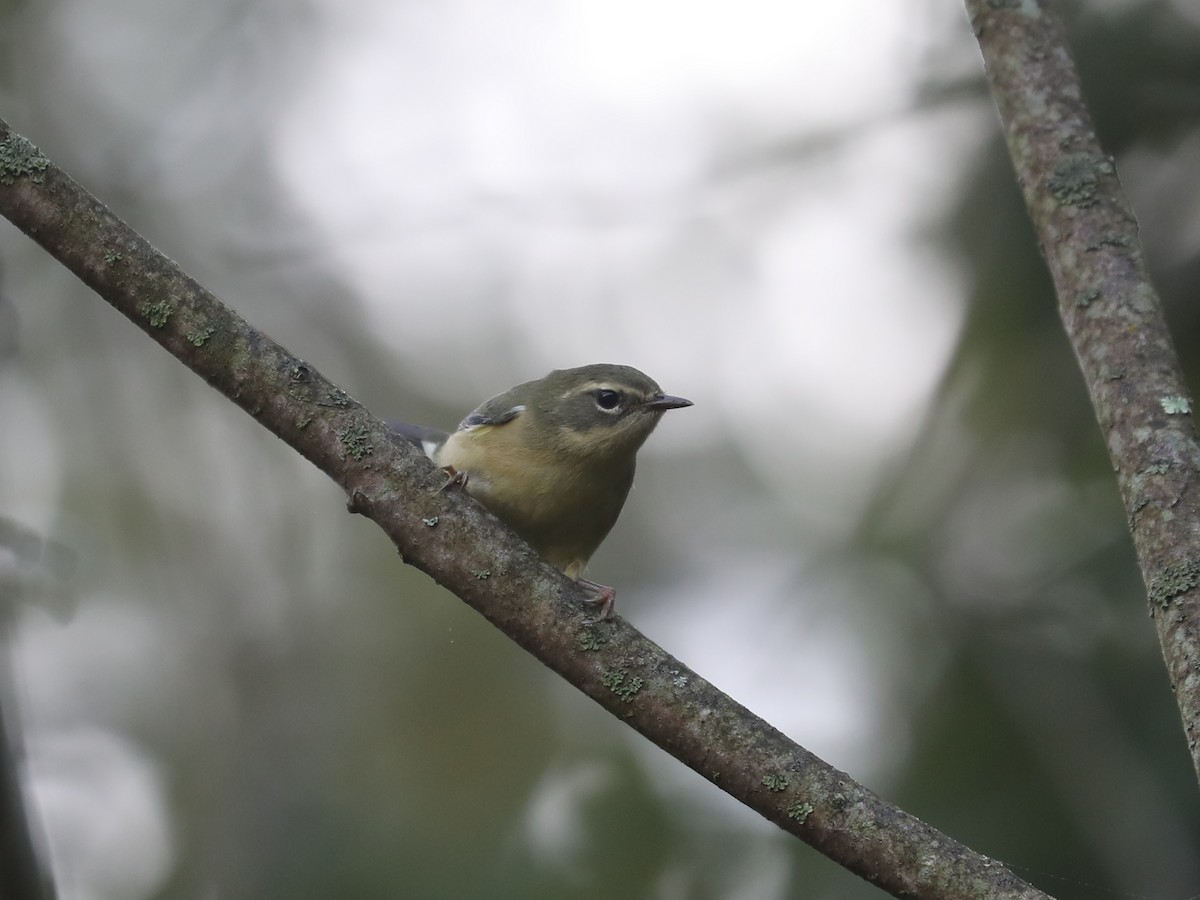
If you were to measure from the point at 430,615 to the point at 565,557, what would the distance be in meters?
3.64

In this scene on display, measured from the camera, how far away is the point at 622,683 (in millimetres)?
3000

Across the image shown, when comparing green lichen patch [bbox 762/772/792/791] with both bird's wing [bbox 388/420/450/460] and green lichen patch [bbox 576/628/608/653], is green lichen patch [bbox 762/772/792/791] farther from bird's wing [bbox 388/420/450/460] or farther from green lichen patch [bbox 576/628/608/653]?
bird's wing [bbox 388/420/450/460]

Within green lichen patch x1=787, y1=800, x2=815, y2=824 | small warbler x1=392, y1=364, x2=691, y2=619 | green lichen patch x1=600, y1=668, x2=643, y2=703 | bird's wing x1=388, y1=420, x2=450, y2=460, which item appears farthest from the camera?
bird's wing x1=388, y1=420, x2=450, y2=460

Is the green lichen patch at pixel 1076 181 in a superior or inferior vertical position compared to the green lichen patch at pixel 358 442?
superior

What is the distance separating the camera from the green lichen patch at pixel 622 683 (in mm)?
2988

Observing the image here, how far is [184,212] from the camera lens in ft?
27.3

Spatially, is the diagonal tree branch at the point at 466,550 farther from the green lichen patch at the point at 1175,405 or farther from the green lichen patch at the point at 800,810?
the green lichen patch at the point at 1175,405

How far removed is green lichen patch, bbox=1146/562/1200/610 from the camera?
280 cm

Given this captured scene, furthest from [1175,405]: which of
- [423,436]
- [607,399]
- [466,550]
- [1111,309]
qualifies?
[423,436]

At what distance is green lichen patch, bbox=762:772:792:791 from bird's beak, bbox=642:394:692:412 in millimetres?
2448

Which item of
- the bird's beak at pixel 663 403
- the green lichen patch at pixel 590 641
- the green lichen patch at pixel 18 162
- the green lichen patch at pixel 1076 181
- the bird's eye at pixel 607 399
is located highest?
the green lichen patch at pixel 1076 181

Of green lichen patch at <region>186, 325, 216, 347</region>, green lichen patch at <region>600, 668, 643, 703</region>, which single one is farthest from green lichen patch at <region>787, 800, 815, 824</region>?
green lichen patch at <region>186, 325, 216, 347</region>

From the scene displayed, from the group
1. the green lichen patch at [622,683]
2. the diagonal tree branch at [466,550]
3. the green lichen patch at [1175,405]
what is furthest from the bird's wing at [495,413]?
the green lichen patch at [1175,405]

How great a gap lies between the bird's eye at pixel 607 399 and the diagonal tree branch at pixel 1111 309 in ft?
6.40
